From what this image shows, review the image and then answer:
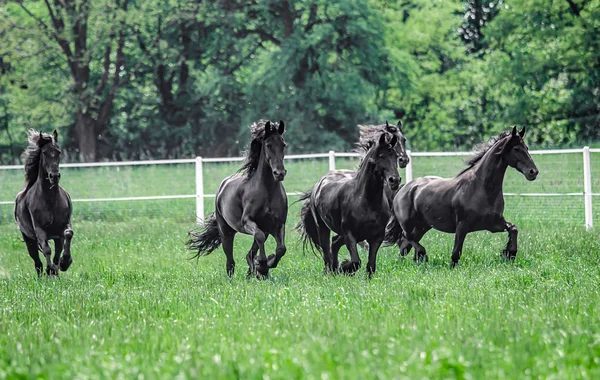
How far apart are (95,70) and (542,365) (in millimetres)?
40196

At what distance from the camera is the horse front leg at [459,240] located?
1112 cm

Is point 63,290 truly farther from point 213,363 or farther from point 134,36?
point 134,36

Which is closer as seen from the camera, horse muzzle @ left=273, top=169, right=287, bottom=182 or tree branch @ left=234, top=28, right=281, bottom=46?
horse muzzle @ left=273, top=169, right=287, bottom=182

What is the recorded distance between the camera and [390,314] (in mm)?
7031

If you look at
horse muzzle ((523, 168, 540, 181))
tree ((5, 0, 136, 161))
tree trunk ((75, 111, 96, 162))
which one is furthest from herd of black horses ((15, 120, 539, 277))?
tree trunk ((75, 111, 96, 162))

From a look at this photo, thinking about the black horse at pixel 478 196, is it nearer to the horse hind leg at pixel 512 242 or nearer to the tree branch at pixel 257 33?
the horse hind leg at pixel 512 242

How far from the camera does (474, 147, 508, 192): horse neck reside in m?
→ 11.3

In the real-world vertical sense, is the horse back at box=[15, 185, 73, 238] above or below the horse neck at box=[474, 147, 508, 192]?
below

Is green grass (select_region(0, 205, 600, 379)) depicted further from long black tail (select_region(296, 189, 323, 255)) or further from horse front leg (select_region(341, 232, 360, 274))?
long black tail (select_region(296, 189, 323, 255))

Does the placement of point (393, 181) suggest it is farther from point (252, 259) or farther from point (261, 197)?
point (252, 259)

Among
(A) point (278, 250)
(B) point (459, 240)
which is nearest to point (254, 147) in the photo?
(A) point (278, 250)

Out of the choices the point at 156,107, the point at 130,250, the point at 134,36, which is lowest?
the point at 130,250

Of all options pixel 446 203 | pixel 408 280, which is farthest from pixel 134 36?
pixel 408 280

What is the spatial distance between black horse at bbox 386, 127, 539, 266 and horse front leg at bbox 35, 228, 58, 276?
486cm
